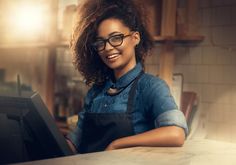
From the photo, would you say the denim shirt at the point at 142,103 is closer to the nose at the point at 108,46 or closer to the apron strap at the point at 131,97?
the apron strap at the point at 131,97

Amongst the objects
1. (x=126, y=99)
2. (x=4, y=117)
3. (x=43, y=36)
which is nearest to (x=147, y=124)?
(x=126, y=99)

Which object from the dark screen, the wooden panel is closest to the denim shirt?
the dark screen

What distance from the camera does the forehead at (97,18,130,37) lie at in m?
1.79

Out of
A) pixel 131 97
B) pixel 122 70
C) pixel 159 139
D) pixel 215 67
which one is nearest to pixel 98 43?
pixel 122 70

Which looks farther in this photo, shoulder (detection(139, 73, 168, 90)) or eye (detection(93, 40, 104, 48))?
eye (detection(93, 40, 104, 48))

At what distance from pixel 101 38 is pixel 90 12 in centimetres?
20

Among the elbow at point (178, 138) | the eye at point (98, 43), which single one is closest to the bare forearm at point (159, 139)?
the elbow at point (178, 138)

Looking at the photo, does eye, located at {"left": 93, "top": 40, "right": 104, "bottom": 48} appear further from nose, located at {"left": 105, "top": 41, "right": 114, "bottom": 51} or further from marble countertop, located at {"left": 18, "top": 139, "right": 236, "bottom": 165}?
marble countertop, located at {"left": 18, "top": 139, "right": 236, "bottom": 165}

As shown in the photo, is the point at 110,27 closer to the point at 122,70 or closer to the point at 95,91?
the point at 122,70

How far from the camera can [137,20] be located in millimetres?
1965

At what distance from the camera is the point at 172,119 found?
1.50 metres

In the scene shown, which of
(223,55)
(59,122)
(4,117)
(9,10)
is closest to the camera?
(4,117)

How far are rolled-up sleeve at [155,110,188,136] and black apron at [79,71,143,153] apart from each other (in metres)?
0.21

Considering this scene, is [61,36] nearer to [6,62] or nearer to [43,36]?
[43,36]
